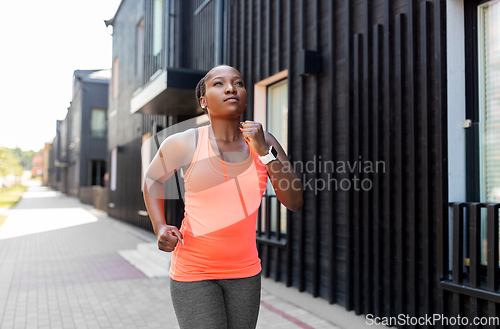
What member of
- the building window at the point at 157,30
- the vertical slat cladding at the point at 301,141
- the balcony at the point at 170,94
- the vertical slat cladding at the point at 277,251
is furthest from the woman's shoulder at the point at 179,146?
the building window at the point at 157,30

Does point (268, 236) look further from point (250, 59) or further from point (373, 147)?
point (250, 59)

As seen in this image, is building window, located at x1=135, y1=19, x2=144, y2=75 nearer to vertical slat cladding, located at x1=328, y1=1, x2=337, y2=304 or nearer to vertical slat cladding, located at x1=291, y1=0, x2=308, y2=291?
vertical slat cladding, located at x1=291, y1=0, x2=308, y2=291

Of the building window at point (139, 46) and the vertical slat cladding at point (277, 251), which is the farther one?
the building window at point (139, 46)

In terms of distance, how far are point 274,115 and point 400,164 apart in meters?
2.68

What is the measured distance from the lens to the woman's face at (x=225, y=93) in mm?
1663

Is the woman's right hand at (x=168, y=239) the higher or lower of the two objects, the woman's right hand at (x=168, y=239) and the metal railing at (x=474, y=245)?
the higher

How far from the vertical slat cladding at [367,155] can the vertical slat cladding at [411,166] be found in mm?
462

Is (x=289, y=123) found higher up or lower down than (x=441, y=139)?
higher up

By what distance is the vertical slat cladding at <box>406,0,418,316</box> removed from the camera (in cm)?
355

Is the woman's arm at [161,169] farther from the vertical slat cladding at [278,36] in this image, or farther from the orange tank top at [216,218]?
the vertical slat cladding at [278,36]

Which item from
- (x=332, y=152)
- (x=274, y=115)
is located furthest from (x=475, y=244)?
(x=274, y=115)

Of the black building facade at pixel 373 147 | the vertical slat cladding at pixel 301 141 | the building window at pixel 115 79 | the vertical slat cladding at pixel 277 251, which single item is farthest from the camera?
→ the building window at pixel 115 79

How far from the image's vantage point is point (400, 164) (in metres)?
3.68

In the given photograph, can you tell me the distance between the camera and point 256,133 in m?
1.57
